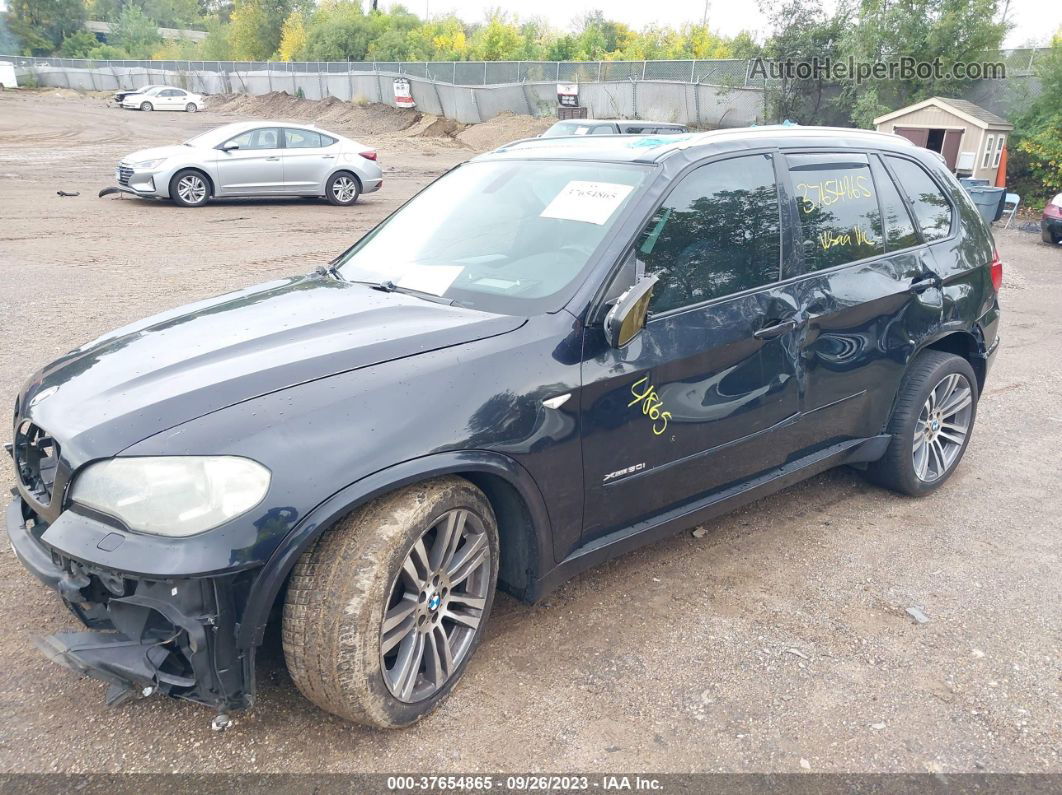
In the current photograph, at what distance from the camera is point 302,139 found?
15.7 m

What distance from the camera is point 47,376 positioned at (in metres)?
3.02

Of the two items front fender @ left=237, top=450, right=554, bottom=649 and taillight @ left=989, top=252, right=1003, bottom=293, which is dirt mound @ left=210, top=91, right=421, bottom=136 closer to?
taillight @ left=989, top=252, right=1003, bottom=293

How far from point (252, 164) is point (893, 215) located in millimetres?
13421

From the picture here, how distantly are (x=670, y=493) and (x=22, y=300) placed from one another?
7.45 m

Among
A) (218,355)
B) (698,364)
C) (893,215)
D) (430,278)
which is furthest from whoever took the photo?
(893,215)

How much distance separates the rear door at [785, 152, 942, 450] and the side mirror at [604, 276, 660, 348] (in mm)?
1035

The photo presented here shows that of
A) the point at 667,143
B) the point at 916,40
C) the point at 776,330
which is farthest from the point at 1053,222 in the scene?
the point at 667,143

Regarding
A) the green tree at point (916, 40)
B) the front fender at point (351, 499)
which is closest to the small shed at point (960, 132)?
the green tree at point (916, 40)

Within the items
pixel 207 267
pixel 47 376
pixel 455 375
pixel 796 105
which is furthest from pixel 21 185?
pixel 796 105

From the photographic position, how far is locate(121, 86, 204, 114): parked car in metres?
50.4

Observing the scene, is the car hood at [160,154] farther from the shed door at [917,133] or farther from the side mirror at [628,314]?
the shed door at [917,133]

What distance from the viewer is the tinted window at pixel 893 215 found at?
13.8 ft

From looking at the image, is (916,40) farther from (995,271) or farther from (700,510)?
(700,510)

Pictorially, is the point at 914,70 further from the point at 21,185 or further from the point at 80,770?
the point at 80,770
